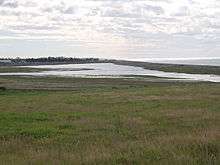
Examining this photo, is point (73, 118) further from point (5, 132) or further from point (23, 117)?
point (5, 132)

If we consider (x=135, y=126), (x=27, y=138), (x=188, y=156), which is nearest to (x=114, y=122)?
(x=135, y=126)

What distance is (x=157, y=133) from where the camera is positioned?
1794 centimetres

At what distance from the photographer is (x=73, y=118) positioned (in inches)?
965

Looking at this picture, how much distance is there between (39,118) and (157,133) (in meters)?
8.27

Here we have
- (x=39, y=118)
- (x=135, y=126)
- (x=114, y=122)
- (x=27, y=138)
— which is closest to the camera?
(x=27, y=138)

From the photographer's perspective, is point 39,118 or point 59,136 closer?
point 59,136

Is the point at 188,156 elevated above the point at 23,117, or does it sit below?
above

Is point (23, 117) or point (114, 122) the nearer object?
point (114, 122)

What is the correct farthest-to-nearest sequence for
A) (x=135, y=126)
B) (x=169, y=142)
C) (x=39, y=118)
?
(x=39, y=118), (x=135, y=126), (x=169, y=142)

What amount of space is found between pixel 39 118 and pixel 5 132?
530 centimetres

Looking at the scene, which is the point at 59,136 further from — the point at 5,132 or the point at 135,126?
the point at 135,126

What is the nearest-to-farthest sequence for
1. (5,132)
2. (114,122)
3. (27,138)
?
(27,138)
(5,132)
(114,122)

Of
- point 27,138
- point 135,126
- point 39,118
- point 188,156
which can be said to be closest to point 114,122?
point 135,126

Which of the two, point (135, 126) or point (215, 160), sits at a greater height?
point (215, 160)
